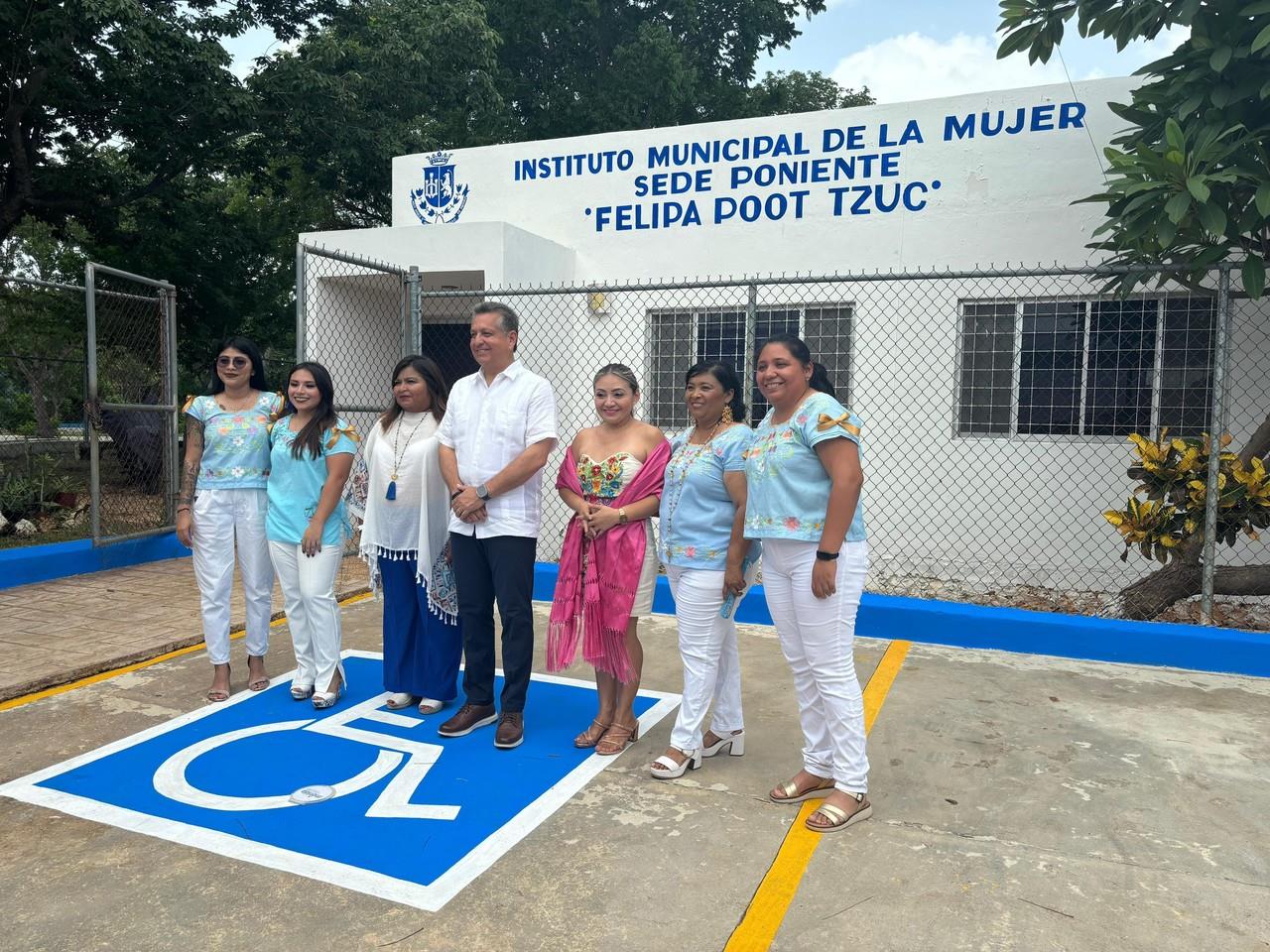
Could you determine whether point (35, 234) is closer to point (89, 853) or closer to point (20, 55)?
point (20, 55)

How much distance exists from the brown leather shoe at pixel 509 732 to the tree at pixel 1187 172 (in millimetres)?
4022

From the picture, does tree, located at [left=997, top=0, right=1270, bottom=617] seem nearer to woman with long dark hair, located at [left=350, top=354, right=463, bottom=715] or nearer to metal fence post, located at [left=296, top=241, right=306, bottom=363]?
woman with long dark hair, located at [left=350, top=354, right=463, bottom=715]

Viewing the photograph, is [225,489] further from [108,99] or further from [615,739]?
[108,99]

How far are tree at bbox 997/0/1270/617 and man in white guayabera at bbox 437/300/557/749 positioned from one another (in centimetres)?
350

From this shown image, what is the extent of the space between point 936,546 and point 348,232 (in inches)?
261

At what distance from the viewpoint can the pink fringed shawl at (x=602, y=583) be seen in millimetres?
3760

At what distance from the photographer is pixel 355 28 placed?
15.5 m

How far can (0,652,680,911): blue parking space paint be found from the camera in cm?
299

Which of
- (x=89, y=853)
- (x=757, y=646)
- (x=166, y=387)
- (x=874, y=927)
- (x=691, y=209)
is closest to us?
(x=874, y=927)

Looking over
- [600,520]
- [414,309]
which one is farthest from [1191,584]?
[414,309]

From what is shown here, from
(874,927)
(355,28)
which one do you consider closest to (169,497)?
(874,927)

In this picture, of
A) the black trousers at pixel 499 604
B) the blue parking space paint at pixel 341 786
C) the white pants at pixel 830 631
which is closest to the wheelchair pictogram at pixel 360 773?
the blue parking space paint at pixel 341 786

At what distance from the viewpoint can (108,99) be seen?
1268 cm

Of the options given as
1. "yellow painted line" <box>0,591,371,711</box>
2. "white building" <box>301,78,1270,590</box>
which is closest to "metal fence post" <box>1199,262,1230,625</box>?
"white building" <box>301,78,1270,590</box>
